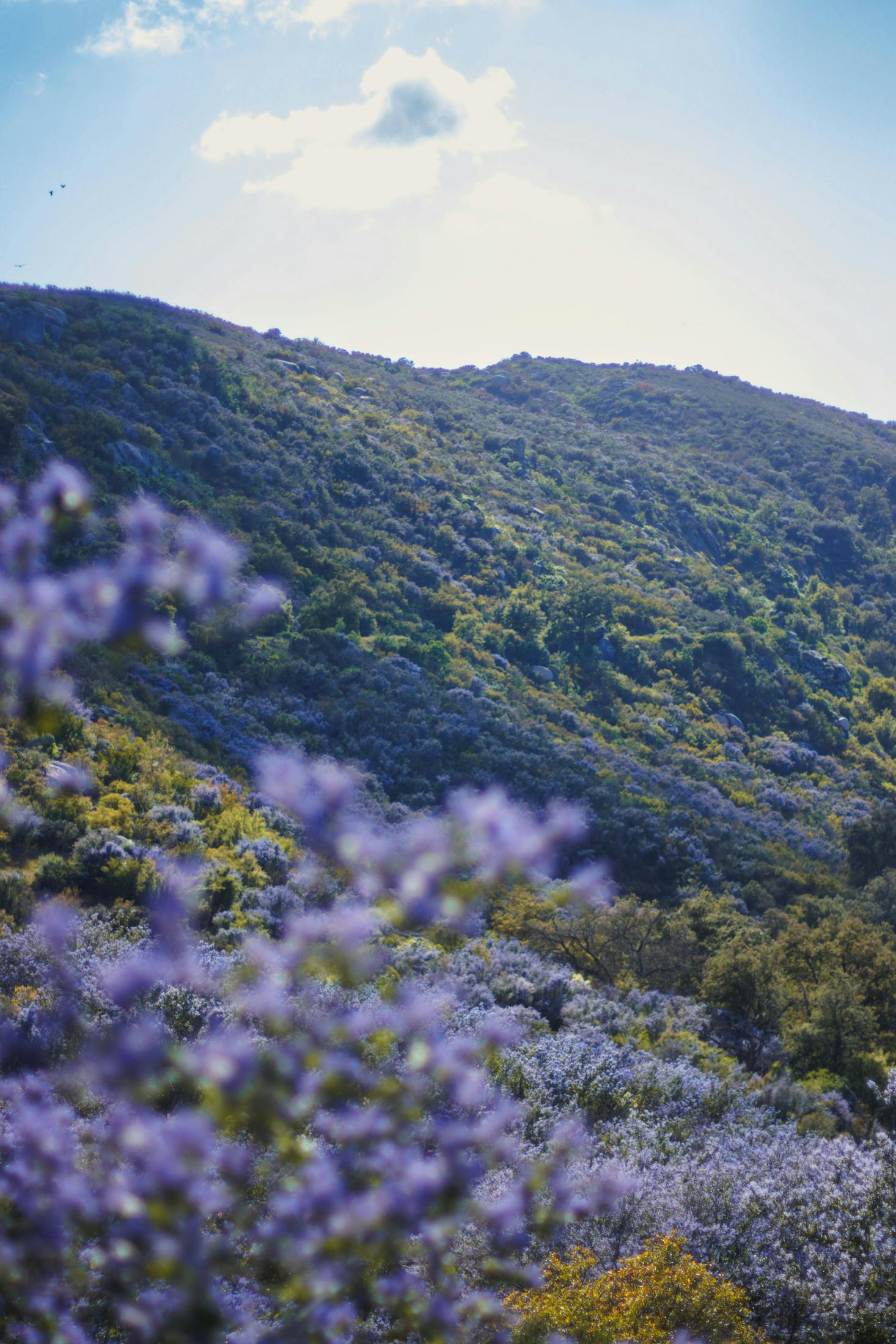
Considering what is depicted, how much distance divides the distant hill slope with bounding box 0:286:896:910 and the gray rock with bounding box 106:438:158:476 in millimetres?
71

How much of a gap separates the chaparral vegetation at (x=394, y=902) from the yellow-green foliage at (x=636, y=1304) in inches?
1.6

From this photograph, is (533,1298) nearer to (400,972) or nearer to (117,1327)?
(117,1327)

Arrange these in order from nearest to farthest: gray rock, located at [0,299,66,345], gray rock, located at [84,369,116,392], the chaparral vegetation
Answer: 1. the chaparral vegetation
2. gray rock, located at [84,369,116,392]
3. gray rock, located at [0,299,66,345]

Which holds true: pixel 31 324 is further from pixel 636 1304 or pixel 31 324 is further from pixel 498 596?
pixel 636 1304

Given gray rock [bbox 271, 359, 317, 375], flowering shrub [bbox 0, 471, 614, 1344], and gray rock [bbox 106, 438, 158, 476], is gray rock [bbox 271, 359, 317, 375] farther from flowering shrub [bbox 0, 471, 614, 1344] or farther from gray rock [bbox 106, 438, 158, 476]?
flowering shrub [bbox 0, 471, 614, 1344]

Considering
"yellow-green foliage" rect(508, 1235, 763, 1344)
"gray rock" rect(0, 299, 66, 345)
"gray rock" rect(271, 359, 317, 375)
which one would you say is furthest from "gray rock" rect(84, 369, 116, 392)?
"yellow-green foliage" rect(508, 1235, 763, 1344)

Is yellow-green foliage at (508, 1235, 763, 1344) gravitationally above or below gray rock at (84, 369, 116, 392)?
below

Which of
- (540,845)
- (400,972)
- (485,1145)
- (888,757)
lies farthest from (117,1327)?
(888,757)

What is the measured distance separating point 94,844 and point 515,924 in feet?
28.4

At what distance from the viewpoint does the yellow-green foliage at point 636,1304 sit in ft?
21.1

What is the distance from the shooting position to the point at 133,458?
91.3ft

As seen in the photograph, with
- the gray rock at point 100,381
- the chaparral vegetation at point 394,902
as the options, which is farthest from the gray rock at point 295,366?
→ the gray rock at point 100,381

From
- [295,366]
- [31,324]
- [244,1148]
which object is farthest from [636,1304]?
[295,366]

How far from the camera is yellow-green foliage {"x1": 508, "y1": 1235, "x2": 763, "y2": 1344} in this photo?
642 centimetres
